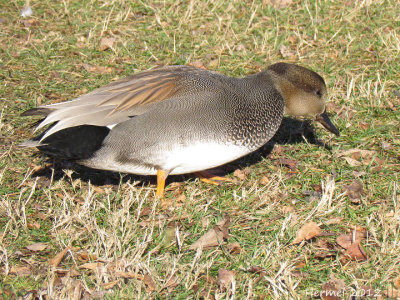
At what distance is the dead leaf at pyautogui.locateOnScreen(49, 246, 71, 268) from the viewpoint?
312cm

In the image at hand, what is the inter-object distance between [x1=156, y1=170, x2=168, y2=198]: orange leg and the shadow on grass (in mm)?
251

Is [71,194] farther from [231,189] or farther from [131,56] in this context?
[131,56]

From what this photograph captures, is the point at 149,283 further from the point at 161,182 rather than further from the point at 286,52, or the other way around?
the point at 286,52

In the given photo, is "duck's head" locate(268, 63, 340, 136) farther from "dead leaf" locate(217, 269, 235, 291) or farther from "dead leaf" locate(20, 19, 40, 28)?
"dead leaf" locate(20, 19, 40, 28)

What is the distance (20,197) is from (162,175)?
97cm

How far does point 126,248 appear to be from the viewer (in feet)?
10.6

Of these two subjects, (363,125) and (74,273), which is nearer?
(74,273)

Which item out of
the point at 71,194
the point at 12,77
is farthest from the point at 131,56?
the point at 71,194

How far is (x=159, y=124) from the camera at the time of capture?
3.50 m

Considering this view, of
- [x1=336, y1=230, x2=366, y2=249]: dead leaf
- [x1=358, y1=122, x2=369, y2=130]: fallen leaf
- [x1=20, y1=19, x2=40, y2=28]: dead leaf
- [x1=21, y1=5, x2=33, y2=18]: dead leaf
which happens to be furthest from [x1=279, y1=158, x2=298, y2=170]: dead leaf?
[x1=21, y1=5, x2=33, y2=18]: dead leaf

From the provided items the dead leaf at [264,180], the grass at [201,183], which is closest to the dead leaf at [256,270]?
the grass at [201,183]

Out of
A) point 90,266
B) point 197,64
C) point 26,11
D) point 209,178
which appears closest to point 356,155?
point 209,178

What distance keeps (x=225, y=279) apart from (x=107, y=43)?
11.0ft

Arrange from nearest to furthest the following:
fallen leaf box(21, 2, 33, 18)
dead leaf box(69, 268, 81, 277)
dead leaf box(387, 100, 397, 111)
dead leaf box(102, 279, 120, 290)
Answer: dead leaf box(102, 279, 120, 290) → dead leaf box(69, 268, 81, 277) → dead leaf box(387, 100, 397, 111) → fallen leaf box(21, 2, 33, 18)
